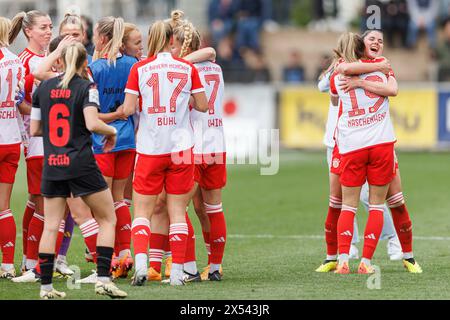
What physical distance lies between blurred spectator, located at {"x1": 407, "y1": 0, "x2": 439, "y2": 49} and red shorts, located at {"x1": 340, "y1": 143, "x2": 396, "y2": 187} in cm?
1972

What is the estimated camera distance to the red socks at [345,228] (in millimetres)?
9992

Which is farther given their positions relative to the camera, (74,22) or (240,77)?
(240,77)

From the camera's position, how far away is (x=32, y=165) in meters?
9.76

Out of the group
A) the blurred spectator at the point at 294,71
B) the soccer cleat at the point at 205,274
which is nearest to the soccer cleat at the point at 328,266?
the soccer cleat at the point at 205,274

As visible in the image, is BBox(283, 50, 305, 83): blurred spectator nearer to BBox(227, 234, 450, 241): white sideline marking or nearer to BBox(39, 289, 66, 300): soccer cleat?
BBox(227, 234, 450, 241): white sideline marking

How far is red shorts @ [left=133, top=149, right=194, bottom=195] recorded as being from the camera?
913 cm

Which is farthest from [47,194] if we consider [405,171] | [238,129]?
[238,129]

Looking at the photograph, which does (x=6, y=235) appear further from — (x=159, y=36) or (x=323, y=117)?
(x=323, y=117)

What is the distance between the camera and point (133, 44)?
32.6 feet

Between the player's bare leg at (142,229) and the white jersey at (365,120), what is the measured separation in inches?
76.4

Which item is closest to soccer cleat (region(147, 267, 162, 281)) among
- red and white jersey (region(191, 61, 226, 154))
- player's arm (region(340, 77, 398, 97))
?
red and white jersey (region(191, 61, 226, 154))
